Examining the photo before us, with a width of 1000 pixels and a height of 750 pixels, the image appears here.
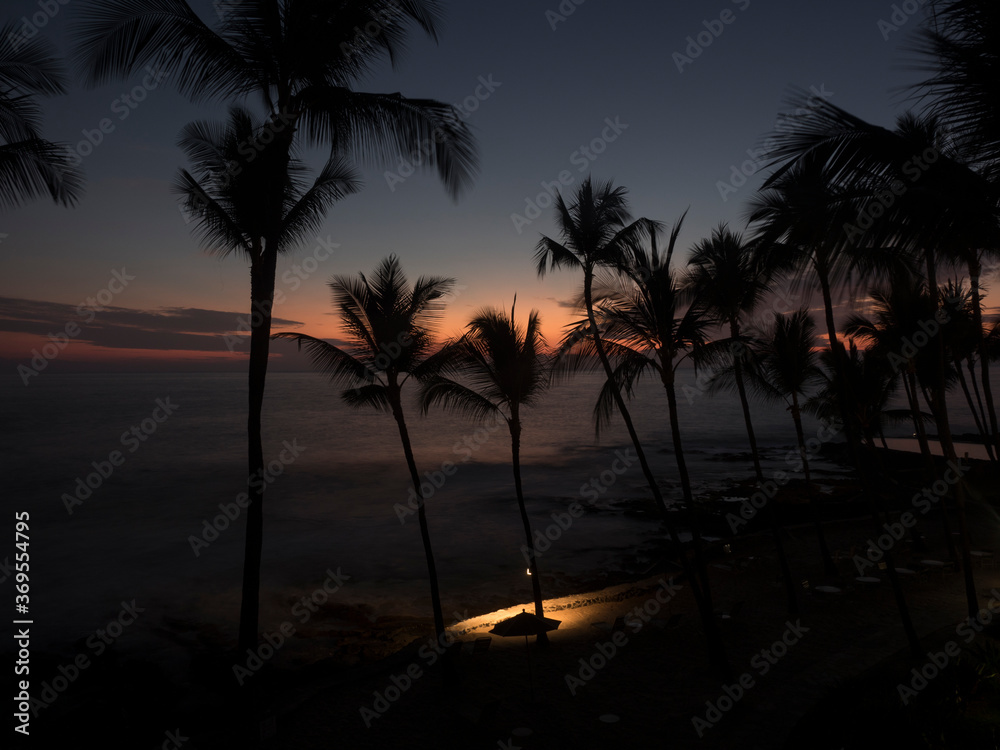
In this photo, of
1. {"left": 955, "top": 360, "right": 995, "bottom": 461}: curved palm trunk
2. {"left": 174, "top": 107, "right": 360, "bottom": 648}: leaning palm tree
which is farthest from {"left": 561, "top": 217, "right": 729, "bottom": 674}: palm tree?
{"left": 955, "top": 360, "right": 995, "bottom": 461}: curved palm trunk

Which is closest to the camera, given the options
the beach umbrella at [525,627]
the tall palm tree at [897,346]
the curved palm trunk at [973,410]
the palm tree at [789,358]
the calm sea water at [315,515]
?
the beach umbrella at [525,627]

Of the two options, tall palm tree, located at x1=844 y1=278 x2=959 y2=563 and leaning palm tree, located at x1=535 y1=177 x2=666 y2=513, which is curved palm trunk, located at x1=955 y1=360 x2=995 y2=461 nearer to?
tall palm tree, located at x1=844 y1=278 x2=959 y2=563

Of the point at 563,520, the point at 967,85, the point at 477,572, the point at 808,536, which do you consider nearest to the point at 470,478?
the point at 563,520

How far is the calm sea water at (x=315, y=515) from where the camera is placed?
21.8 m

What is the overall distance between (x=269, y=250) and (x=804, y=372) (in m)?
16.0

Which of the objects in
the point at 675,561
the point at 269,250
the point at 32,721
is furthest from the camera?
the point at 675,561

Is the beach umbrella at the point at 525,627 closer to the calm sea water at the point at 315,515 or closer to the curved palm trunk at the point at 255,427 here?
the curved palm trunk at the point at 255,427

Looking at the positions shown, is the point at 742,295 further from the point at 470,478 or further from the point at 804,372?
the point at 470,478

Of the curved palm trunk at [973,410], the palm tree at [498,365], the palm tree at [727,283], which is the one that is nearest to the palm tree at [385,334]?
the palm tree at [498,365]

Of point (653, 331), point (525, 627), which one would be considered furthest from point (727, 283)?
point (525, 627)

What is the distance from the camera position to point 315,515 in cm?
3806

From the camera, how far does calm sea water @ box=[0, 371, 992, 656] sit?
71.6 feet

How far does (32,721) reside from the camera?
1094cm

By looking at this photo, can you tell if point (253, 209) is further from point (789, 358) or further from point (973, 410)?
point (973, 410)
